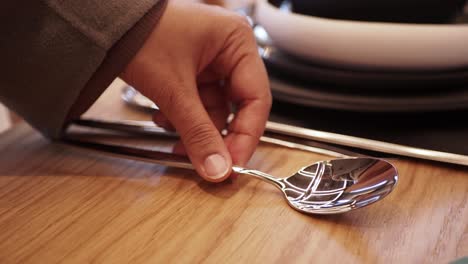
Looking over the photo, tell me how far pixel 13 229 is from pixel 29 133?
0.18 meters

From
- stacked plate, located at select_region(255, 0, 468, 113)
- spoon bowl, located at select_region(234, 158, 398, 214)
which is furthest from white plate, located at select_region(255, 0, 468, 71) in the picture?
spoon bowl, located at select_region(234, 158, 398, 214)

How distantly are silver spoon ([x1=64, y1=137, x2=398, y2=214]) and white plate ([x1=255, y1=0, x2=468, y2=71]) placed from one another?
0.11 metres

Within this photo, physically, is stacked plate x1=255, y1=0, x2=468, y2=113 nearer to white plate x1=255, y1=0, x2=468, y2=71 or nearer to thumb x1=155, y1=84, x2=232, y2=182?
white plate x1=255, y1=0, x2=468, y2=71

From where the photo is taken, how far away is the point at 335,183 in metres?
0.33

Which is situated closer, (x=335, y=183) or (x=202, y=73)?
(x=335, y=183)

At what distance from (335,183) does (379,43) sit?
0.14 metres

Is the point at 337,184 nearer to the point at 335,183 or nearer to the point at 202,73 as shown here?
the point at 335,183

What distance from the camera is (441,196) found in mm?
343

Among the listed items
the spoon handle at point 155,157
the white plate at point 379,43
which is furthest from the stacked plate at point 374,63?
the spoon handle at point 155,157

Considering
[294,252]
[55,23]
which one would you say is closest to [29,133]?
[55,23]

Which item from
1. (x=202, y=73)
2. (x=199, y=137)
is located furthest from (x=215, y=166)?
(x=202, y=73)

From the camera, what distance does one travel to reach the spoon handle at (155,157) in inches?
13.9

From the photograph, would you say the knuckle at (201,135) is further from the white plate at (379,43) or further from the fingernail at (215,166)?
the white plate at (379,43)

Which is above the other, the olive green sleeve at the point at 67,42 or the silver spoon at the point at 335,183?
Result: the olive green sleeve at the point at 67,42
